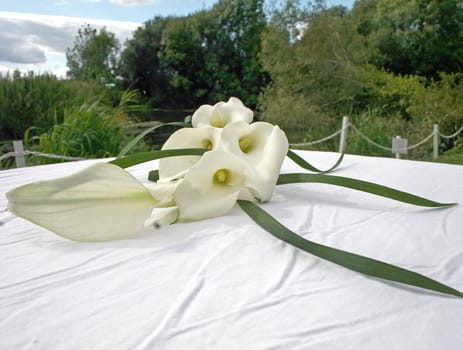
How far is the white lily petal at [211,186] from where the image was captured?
58cm

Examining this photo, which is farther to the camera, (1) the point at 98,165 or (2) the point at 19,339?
(1) the point at 98,165

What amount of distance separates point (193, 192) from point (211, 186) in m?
0.04

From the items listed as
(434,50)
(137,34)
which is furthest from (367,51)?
(137,34)

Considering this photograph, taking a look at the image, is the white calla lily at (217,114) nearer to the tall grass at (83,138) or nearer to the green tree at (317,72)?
the tall grass at (83,138)

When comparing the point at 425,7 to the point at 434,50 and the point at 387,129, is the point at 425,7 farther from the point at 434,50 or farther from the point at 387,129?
the point at 387,129

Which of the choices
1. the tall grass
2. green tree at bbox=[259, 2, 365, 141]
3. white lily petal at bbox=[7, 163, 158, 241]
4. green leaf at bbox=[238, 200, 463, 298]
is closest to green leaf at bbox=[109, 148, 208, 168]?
white lily petal at bbox=[7, 163, 158, 241]

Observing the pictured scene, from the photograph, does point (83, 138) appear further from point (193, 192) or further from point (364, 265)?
point (364, 265)

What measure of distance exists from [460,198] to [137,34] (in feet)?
72.9

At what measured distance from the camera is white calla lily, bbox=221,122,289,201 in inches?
26.4

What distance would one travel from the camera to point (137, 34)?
2080 cm

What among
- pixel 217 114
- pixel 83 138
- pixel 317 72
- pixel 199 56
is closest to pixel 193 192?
pixel 217 114

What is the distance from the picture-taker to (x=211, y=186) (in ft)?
2.08

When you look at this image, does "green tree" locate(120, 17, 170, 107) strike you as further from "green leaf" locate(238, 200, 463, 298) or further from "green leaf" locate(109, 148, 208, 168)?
"green leaf" locate(238, 200, 463, 298)

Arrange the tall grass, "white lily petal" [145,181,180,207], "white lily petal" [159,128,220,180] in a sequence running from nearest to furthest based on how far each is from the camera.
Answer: "white lily petal" [145,181,180,207] → "white lily petal" [159,128,220,180] → the tall grass
